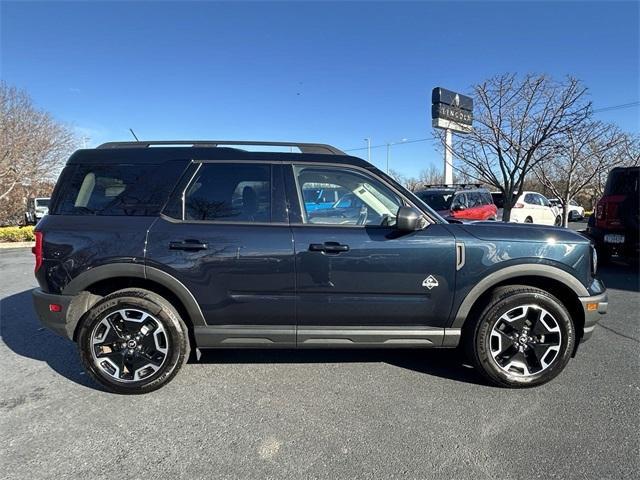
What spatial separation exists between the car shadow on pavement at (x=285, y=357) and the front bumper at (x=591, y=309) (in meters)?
0.97

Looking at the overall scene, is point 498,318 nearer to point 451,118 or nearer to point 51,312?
point 51,312

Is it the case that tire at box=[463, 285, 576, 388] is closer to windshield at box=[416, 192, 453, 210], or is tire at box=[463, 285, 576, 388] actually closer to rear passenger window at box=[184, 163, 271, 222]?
rear passenger window at box=[184, 163, 271, 222]

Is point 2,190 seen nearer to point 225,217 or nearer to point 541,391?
point 225,217

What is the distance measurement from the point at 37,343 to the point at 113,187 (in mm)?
2229

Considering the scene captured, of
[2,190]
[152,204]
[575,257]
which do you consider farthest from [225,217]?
[2,190]

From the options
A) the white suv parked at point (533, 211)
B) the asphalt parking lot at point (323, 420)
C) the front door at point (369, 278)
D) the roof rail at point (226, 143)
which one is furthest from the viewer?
the white suv parked at point (533, 211)

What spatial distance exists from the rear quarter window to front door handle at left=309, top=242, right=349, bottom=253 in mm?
1243

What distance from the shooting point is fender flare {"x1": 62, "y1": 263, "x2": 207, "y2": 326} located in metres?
3.08

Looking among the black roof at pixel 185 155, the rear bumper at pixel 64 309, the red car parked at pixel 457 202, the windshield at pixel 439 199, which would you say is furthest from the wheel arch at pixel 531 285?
the windshield at pixel 439 199

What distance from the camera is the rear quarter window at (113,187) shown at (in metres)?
3.19

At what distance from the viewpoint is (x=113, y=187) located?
324 centimetres

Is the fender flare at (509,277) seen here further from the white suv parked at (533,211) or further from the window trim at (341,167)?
the white suv parked at (533,211)

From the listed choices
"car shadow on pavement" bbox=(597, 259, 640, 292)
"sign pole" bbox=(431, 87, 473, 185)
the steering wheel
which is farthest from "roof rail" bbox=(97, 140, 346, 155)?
"sign pole" bbox=(431, 87, 473, 185)

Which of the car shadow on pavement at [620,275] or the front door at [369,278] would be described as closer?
the front door at [369,278]
